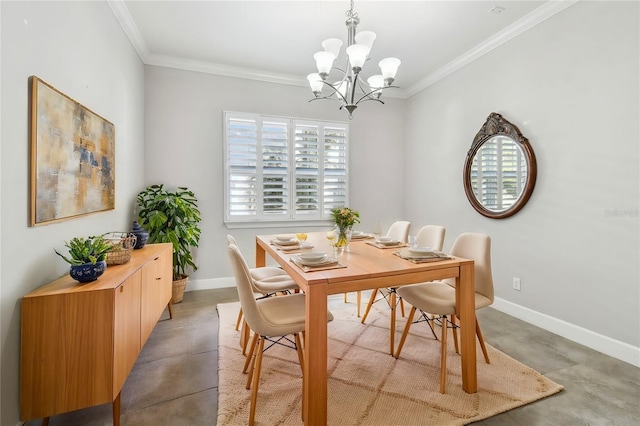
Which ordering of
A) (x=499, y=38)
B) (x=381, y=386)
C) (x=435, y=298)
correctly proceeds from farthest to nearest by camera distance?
1. (x=499, y=38)
2. (x=435, y=298)
3. (x=381, y=386)

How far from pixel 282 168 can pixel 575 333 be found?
3.52 meters

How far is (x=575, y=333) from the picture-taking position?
258 cm

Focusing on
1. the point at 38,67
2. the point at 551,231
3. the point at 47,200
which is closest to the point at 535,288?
the point at 551,231

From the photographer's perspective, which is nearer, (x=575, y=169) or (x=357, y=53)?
(x=357, y=53)

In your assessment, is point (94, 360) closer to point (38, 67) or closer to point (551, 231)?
point (38, 67)

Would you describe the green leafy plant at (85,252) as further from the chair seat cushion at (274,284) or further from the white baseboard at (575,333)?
the white baseboard at (575,333)

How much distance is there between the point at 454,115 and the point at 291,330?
343 cm

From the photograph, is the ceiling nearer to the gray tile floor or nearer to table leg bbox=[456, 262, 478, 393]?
table leg bbox=[456, 262, 478, 393]

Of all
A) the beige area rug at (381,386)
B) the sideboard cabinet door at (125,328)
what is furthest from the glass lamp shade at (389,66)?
the sideboard cabinet door at (125,328)

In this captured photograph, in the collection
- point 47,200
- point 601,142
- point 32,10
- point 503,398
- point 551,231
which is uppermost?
point 32,10

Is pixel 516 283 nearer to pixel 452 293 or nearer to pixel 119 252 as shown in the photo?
pixel 452 293

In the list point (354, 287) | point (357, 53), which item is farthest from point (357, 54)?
point (354, 287)

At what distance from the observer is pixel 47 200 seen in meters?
1.69

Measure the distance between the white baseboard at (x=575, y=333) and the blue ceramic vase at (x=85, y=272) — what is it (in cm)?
356
